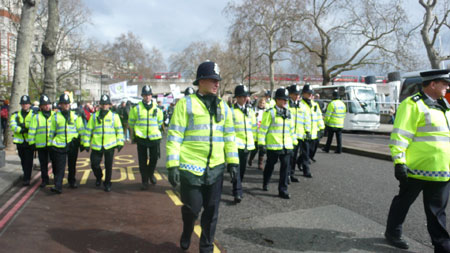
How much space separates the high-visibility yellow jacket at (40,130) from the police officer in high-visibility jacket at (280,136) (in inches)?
163

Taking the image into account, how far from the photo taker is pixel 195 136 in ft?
10.6

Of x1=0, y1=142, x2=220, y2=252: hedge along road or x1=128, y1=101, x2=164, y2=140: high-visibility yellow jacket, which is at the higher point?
x1=128, y1=101, x2=164, y2=140: high-visibility yellow jacket

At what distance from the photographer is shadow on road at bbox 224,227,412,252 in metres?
3.62

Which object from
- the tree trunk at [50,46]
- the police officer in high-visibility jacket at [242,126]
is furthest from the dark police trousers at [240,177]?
the tree trunk at [50,46]

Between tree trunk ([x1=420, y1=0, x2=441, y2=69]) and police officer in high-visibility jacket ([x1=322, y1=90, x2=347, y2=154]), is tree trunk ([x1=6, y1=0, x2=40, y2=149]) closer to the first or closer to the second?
police officer in high-visibility jacket ([x1=322, y1=90, x2=347, y2=154])

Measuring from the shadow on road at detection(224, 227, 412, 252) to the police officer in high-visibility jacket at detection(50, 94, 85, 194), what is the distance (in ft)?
12.4

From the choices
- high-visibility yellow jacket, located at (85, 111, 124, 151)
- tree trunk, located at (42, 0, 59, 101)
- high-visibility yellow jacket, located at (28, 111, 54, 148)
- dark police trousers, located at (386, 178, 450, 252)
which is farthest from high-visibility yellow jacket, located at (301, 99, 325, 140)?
tree trunk, located at (42, 0, 59, 101)

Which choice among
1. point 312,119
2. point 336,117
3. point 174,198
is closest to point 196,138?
point 174,198

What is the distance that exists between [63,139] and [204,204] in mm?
4147

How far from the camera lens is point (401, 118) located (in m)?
3.37

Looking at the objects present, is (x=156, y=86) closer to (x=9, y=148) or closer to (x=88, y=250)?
(x=9, y=148)

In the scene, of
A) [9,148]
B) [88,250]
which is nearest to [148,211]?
[88,250]

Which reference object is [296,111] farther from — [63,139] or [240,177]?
[63,139]

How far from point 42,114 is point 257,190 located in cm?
447
